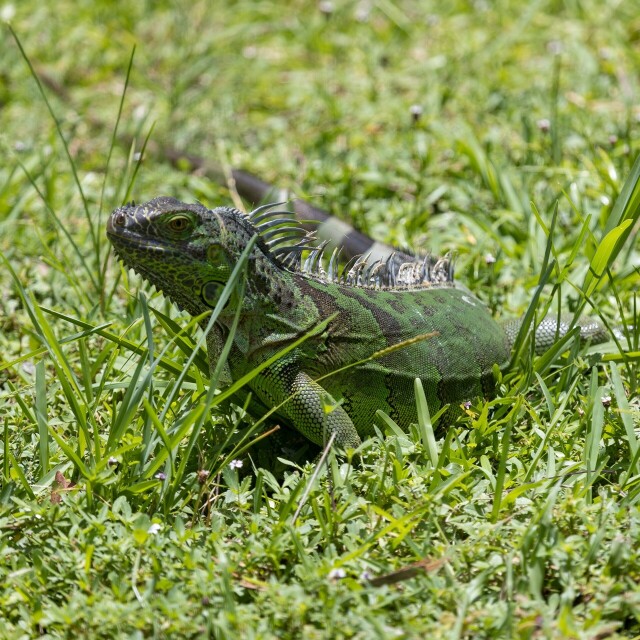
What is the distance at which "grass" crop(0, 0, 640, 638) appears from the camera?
3.15 meters

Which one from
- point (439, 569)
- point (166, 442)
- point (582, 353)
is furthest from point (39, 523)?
point (582, 353)

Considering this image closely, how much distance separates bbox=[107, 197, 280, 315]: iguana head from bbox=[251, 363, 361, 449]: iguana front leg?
1.46 ft

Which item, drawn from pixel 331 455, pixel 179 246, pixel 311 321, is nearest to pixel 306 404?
pixel 331 455

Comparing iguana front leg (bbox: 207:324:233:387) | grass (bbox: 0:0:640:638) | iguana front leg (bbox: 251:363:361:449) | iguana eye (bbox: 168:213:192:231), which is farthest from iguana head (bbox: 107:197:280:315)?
iguana front leg (bbox: 251:363:361:449)

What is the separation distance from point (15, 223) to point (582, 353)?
3.88 metres

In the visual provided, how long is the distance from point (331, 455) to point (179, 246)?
111cm

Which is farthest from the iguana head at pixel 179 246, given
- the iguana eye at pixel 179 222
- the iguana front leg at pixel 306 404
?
the iguana front leg at pixel 306 404

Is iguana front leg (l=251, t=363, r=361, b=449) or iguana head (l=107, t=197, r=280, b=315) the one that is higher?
iguana head (l=107, t=197, r=280, b=315)

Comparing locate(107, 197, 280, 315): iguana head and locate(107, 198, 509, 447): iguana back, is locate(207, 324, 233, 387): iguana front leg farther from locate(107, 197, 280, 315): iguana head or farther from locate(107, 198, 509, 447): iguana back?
locate(107, 197, 280, 315): iguana head

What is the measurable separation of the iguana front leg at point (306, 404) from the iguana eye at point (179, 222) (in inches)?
28.9

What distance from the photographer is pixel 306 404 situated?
3.91m

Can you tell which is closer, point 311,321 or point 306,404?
point 306,404

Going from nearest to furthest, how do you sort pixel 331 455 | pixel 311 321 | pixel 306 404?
pixel 331 455 → pixel 306 404 → pixel 311 321

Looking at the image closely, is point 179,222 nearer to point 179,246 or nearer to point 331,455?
point 179,246
